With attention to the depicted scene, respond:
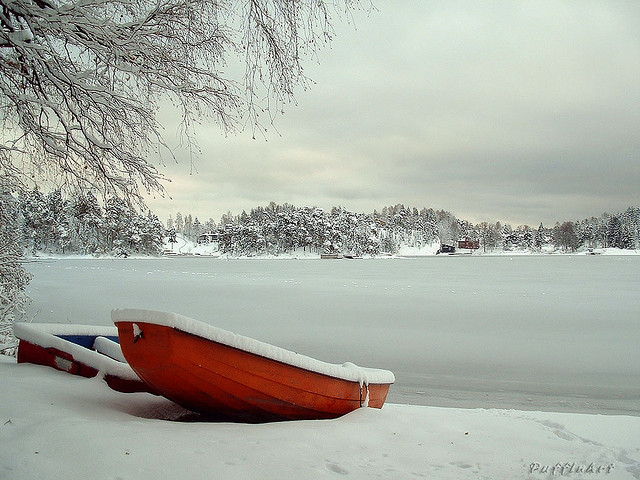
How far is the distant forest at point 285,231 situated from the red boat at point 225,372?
1610 millimetres

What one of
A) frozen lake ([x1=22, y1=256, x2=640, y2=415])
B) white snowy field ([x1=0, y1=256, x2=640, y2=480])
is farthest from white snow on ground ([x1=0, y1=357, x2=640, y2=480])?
frozen lake ([x1=22, y1=256, x2=640, y2=415])

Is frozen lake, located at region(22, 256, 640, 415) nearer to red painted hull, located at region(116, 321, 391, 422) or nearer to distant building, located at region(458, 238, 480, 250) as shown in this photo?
red painted hull, located at region(116, 321, 391, 422)

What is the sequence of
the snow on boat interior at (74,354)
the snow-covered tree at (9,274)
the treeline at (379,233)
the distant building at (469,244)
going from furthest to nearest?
A: the distant building at (469,244), the treeline at (379,233), the snow-covered tree at (9,274), the snow on boat interior at (74,354)

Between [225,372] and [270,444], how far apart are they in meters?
0.74

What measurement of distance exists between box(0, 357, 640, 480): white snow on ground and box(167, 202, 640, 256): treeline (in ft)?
279

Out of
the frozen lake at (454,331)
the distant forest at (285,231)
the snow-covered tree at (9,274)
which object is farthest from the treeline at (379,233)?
the snow-covered tree at (9,274)

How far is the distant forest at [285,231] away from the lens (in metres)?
5.48

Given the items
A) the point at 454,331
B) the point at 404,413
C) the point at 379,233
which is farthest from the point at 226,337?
the point at 379,233

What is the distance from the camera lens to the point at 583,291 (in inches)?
805

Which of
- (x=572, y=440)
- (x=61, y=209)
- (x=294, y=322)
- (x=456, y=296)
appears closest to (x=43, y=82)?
(x=61, y=209)

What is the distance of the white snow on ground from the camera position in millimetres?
2496

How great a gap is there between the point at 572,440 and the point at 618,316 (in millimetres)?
11486

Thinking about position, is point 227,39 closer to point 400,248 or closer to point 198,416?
point 198,416

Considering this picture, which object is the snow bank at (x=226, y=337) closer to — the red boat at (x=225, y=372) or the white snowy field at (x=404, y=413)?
the red boat at (x=225, y=372)
